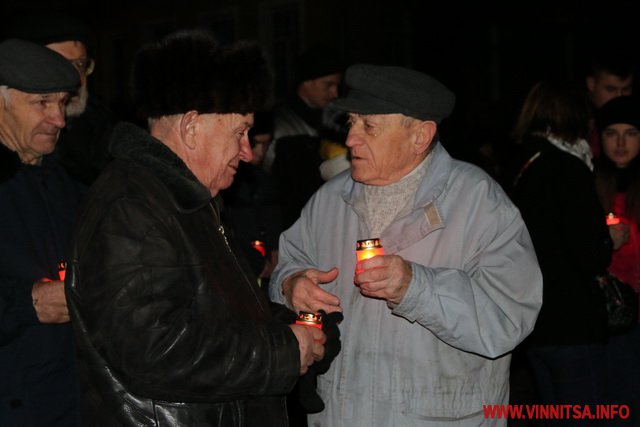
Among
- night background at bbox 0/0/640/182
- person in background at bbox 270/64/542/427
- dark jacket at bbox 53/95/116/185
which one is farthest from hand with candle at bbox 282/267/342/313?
night background at bbox 0/0/640/182

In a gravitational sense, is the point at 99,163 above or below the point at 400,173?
below

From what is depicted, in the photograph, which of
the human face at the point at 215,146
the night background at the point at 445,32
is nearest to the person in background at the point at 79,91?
the human face at the point at 215,146

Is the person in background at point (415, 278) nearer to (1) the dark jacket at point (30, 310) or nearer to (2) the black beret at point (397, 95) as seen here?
(2) the black beret at point (397, 95)

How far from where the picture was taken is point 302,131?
6.89 metres

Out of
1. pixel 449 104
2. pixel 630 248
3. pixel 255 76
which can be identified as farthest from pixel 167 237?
pixel 630 248

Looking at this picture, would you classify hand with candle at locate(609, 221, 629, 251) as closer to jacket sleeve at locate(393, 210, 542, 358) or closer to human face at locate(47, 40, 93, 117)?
jacket sleeve at locate(393, 210, 542, 358)

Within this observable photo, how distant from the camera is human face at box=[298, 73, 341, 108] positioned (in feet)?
23.1

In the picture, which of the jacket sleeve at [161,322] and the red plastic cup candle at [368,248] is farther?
the red plastic cup candle at [368,248]

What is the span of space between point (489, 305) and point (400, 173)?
0.70m

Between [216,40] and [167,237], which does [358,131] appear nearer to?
[216,40]

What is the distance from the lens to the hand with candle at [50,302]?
342 centimetres

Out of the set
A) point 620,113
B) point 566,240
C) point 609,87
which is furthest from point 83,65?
point 609,87

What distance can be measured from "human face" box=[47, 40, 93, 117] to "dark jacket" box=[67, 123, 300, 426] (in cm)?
197

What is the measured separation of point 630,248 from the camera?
5.32 meters
